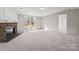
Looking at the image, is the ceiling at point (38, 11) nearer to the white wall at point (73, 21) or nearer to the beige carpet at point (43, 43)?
the white wall at point (73, 21)

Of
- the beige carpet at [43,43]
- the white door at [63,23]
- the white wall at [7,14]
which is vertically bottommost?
the beige carpet at [43,43]

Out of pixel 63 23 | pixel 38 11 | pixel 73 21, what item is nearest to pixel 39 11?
pixel 38 11

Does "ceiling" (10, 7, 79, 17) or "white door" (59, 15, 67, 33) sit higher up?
"ceiling" (10, 7, 79, 17)

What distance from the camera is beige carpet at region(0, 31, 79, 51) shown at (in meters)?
1.68

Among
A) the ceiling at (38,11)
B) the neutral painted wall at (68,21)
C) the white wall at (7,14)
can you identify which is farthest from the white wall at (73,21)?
the white wall at (7,14)

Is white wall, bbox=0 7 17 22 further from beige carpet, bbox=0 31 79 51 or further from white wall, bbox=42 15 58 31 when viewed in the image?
white wall, bbox=42 15 58 31

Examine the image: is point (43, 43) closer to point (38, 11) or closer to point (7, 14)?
point (38, 11)

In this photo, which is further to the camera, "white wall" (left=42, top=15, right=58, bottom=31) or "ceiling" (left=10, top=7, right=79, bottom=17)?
"white wall" (left=42, top=15, right=58, bottom=31)

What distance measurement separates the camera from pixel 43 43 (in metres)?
1.69

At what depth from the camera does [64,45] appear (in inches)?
66.6

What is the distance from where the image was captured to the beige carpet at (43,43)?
1.68 metres

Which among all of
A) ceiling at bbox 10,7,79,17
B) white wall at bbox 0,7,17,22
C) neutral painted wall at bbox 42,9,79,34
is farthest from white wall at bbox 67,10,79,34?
white wall at bbox 0,7,17,22
